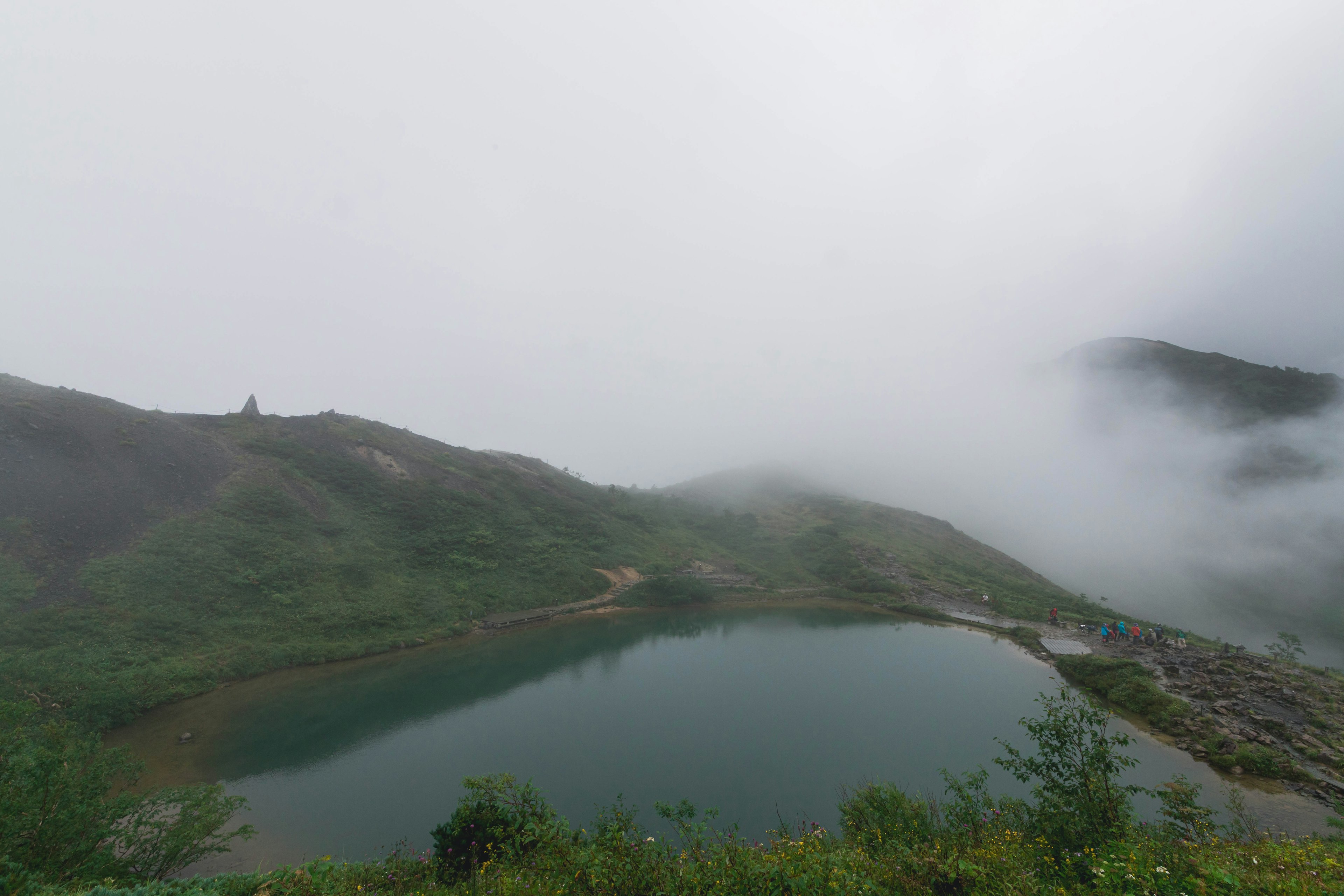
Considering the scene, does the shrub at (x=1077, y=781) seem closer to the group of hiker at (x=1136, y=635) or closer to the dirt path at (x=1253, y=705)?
the dirt path at (x=1253, y=705)

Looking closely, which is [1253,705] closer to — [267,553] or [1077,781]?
[1077,781]

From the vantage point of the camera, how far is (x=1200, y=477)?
4060 inches

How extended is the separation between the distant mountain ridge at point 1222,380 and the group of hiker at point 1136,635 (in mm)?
117472

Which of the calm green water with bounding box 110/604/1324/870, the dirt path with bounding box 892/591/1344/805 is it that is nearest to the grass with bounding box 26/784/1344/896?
the calm green water with bounding box 110/604/1324/870

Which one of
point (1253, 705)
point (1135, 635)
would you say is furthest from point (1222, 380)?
point (1253, 705)

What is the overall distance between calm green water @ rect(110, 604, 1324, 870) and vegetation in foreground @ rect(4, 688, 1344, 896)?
7246 millimetres

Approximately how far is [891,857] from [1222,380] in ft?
594

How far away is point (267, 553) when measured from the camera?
112 ft

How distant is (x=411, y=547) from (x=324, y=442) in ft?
56.1

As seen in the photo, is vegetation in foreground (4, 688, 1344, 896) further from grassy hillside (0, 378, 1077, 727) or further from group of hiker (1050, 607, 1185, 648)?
group of hiker (1050, 607, 1185, 648)

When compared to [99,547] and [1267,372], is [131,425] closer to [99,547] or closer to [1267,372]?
[99,547]

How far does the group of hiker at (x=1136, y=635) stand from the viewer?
33.8 metres

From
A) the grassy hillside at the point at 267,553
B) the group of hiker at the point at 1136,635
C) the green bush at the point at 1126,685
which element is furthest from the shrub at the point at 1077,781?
the group of hiker at the point at 1136,635

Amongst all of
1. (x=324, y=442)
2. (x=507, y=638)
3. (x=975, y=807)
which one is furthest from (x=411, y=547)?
(x=975, y=807)
